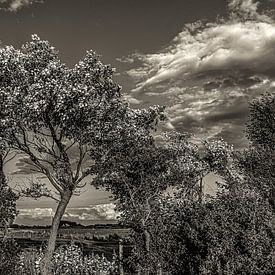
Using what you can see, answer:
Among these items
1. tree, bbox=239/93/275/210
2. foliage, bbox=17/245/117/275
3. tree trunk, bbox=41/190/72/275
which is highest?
tree, bbox=239/93/275/210

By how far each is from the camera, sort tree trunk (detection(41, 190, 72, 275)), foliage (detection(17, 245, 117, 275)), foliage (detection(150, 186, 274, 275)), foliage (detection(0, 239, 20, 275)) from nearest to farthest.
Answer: foliage (detection(150, 186, 274, 275))
foliage (detection(0, 239, 20, 275))
foliage (detection(17, 245, 117, 275))
tree trunk (detection(41, 190, 72, 275))

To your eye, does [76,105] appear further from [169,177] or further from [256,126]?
[256,126]

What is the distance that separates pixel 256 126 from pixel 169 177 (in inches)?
671

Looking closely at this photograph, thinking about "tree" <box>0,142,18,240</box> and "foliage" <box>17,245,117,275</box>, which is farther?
"tree" <box>0,142,18,240</box>

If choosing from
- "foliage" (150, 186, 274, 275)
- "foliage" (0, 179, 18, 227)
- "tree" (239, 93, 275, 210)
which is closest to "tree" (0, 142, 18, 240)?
"foliage" (0, 179, 18, 227)

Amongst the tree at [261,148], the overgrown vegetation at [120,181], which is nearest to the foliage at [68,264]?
the overgrown vegetation at [120,181]

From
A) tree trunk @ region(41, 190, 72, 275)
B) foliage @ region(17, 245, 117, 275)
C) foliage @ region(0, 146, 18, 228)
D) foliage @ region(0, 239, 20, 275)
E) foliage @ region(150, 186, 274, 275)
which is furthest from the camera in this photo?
foliage @ region(0, 146, 18, 228)

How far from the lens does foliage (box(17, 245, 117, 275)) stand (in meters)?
29.2

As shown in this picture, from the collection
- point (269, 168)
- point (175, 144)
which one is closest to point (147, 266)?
point (269, 168)

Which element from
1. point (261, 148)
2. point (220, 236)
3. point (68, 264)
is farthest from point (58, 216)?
point (261, 148)

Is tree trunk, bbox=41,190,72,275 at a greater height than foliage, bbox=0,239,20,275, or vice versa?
tree trunk, bbox=41,190,72,275

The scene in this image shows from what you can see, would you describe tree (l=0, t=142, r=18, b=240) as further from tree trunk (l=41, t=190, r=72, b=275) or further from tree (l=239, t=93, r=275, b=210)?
tree (l=239, t=93, r=275, b=210)

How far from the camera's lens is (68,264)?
3044cm

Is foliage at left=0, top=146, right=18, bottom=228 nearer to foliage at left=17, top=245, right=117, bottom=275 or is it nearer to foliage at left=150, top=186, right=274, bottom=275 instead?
foliage at left=17, top=245, right=117, bottom=275
